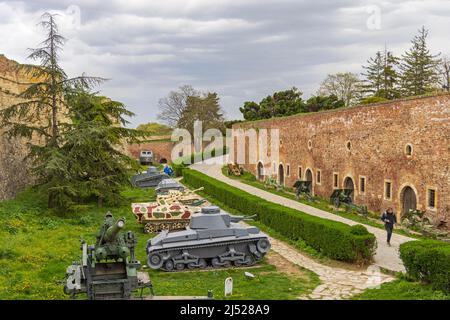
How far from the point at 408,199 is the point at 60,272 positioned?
13445mm

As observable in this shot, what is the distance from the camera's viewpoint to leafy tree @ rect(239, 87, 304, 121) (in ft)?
186

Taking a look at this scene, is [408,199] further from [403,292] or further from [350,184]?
[403,292]

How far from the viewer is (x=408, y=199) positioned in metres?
19.8

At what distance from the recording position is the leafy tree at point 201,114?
65625 millimetres

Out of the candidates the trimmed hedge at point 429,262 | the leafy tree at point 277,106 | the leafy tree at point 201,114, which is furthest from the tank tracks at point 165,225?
the leafy tree at point 201,114

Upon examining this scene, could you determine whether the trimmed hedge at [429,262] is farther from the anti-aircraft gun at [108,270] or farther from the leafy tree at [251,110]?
the leafy tree at [251,110]

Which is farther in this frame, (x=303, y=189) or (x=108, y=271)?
(x=303, y=189)

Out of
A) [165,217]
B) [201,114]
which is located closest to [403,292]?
[165,217]

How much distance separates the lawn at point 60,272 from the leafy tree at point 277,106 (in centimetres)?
3991

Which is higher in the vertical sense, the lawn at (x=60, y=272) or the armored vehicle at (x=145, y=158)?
the armored vehicle at (x=145, y=158)

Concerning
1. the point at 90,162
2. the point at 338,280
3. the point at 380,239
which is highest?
the point at 90,162

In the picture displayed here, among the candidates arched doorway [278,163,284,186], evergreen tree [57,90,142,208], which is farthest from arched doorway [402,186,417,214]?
arched doorway [278,163,284,186]
